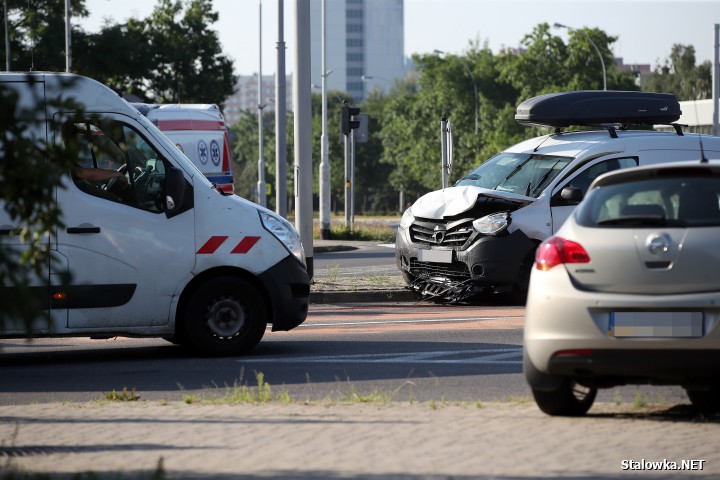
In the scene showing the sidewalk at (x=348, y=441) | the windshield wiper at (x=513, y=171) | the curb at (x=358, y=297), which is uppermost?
the windshield wiper at (x=513, y=171)

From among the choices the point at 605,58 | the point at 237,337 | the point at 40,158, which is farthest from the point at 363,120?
the point at 605,58

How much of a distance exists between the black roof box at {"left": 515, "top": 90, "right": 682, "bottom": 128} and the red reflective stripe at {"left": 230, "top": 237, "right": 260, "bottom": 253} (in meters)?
6.80

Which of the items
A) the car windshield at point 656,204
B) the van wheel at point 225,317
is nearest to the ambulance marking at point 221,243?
the van wheel at point 225,317

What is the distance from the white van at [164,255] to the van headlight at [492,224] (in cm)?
434

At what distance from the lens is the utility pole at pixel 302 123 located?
1873 cm

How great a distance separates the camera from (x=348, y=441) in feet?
23.2

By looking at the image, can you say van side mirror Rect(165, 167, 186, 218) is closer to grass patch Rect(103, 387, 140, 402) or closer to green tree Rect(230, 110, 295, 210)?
grass patch Rect(103, 387, 140, 402)

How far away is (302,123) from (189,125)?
11172mm

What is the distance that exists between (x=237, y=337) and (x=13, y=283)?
6.36 metres

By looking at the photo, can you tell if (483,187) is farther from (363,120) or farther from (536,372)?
(363,120)

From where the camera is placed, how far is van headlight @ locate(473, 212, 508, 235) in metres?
15.7

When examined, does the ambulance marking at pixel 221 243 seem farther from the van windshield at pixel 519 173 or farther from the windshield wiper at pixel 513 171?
the windshield wiper at pixel 513 171

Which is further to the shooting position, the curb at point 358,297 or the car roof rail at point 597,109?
the curb at point 358,297

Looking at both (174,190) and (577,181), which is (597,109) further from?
(174,190)
